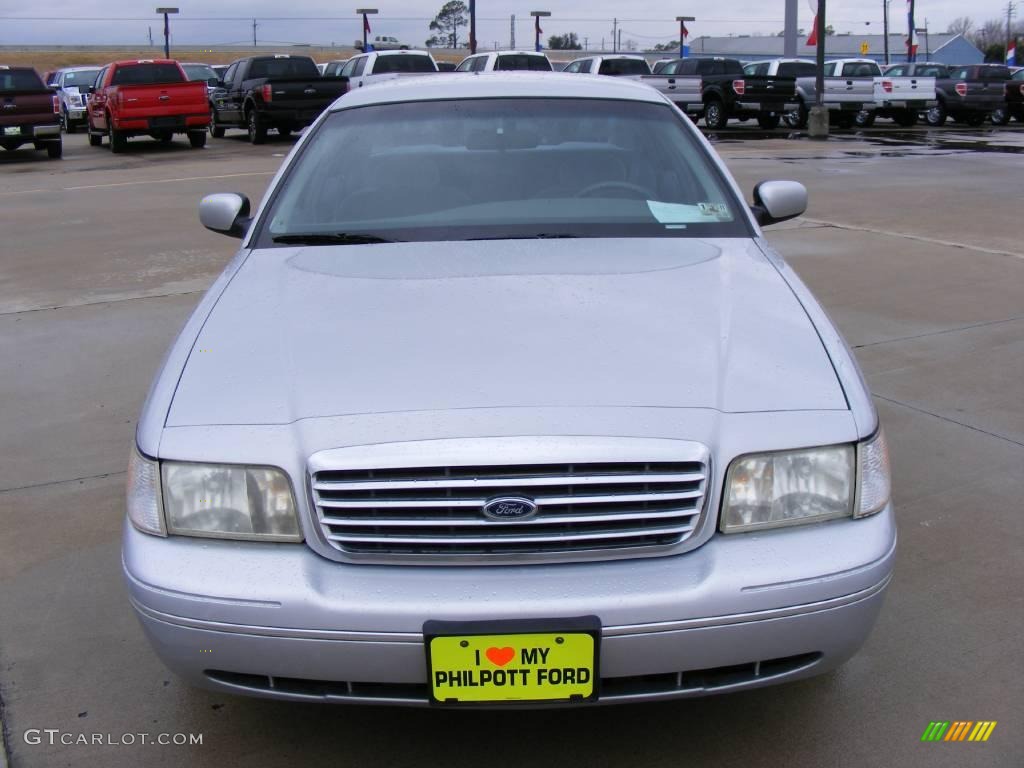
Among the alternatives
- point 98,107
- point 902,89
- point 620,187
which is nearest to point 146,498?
point 620,187

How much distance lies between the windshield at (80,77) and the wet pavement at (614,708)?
20191mm

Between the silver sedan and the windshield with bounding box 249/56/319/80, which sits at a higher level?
the windshield with bounding box 249/56/319/80

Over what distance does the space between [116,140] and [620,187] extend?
1816 cm

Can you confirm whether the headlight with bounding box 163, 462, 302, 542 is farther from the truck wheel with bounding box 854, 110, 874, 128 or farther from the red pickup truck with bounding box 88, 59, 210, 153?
the truck wheel with bounding box 854, 110, 874, 128

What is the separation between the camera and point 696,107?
25516 mm

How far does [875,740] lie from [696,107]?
24.5 metres

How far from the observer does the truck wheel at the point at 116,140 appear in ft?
63.7

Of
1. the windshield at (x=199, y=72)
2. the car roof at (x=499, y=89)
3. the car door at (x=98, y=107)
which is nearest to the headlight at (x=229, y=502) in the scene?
the car roof at (x=499, y=89)

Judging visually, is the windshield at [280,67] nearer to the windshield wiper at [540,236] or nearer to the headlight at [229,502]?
the windshield wiper at [540,236]

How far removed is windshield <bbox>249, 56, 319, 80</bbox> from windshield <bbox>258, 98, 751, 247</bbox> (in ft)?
59.4

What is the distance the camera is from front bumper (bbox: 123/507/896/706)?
2.10 m

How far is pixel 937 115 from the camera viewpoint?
26641mm

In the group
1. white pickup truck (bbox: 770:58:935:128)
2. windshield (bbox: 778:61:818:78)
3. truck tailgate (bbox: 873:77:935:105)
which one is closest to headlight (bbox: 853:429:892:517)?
white pickup truck (bbox: 770:58:935:128)

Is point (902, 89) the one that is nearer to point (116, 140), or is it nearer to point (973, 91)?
point (973, 91)
